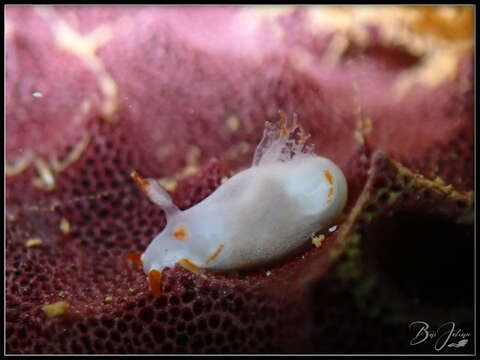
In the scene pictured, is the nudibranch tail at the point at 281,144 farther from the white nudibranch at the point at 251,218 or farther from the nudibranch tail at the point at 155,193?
the nudibranch tail at the point at 155,193

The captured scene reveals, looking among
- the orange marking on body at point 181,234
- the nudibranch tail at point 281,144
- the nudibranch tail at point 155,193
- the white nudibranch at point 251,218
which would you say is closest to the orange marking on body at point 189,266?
the white nudibranch at point 251,218

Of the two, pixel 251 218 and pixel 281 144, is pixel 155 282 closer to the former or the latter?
pixel 251 218

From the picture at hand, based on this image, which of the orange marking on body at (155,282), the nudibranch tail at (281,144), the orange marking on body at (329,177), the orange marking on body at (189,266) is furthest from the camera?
the nudibranch tail at (281,144)

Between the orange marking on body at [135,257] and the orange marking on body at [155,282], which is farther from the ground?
the orange marking on body at [135,257]

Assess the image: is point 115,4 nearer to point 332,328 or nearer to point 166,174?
point 166,174

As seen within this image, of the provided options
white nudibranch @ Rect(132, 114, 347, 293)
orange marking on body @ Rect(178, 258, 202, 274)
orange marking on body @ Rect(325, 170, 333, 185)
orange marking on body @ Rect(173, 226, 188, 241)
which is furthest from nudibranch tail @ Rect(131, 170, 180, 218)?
orange marking on body @ Rect(325, 170, 333, 185)

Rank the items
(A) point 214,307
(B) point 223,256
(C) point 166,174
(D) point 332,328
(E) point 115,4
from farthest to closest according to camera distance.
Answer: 1. (E) point 115,4
2. (C) point 166,174
3. (B) point 223,256
4. (A) point 214,307
5. (D) point 332,328

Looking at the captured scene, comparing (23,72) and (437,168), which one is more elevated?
(23,72)

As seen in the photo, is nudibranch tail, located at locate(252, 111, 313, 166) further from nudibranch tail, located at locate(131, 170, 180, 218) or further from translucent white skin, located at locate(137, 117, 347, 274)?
nudibranch tail, located at locate(131, 170, 180, 218)

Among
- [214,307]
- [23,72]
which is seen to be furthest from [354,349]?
[23,72]
